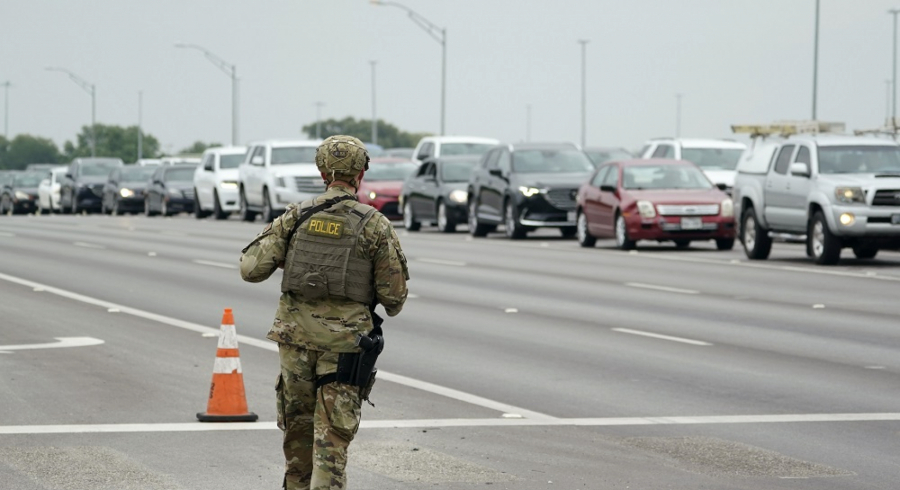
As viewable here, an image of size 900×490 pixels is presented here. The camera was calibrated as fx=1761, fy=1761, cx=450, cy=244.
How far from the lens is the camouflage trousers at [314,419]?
6434 mm

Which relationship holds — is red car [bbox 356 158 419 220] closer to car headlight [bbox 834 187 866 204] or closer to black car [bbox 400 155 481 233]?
black car [bbox 400 155 481 233]

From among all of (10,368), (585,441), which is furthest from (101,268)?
(585,441)

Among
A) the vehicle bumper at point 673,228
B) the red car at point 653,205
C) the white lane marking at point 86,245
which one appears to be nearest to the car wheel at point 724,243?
the red car at point 653,205

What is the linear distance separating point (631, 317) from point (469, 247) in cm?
1381

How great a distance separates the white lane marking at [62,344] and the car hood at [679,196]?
49.0 feet

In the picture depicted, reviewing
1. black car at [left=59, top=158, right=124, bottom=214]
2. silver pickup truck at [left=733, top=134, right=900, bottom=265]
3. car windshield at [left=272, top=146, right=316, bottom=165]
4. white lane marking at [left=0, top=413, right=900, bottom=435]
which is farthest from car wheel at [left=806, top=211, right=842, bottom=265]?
black car at [left=59, top=158, right=124, bottom=214]

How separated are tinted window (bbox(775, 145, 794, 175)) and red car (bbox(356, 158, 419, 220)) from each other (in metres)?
15.1

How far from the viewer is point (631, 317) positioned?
1717 cm

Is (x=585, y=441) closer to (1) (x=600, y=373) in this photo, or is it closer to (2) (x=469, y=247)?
(1) (x=600, y=373)

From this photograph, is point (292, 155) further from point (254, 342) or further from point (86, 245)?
point (254, 342)

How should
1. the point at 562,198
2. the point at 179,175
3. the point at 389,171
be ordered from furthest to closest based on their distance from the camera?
the point at 179,175 → the point at 389,171 → the point at 562,198

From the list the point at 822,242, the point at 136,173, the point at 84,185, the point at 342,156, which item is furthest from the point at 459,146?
the point at 342,156

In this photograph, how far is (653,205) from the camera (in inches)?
1112

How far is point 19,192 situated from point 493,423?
58.7 m
